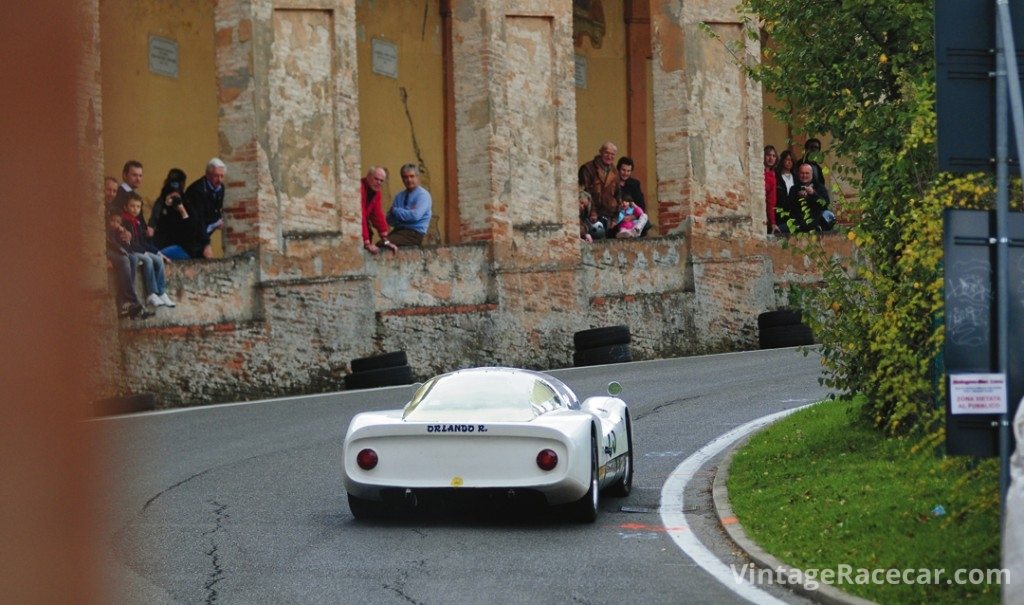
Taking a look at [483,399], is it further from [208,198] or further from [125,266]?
[208,198]

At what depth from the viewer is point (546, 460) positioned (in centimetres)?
1048

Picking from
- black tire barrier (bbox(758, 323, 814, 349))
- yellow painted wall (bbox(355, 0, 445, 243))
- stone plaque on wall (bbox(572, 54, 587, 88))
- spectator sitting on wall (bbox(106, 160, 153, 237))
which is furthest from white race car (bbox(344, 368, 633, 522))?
stone plaque on wall (bbox(572, 54, 587, 88))

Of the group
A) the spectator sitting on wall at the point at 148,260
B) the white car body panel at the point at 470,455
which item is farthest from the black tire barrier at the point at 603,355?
the white car body panel at the point at 470,455

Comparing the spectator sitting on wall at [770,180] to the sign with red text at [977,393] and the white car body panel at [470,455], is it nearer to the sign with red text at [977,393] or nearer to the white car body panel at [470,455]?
the white car body panel at [470,455]

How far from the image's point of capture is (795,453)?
1325cm

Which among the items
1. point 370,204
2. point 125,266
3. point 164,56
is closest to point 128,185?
point 125,266

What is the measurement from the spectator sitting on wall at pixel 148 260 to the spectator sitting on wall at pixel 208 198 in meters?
1.12

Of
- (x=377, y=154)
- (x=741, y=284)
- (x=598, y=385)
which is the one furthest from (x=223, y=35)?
(x=741, y=284)

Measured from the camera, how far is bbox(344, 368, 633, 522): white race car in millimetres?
10461

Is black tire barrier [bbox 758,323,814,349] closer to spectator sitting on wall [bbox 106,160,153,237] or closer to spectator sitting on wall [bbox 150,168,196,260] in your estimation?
spectator sitting on wall [bbox 150,168,196,260]

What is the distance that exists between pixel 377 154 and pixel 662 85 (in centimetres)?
566

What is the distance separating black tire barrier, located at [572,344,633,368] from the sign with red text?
18171mm

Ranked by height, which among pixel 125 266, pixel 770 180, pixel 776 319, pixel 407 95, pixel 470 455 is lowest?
pixel 470 455

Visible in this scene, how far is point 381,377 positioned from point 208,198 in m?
3.56
